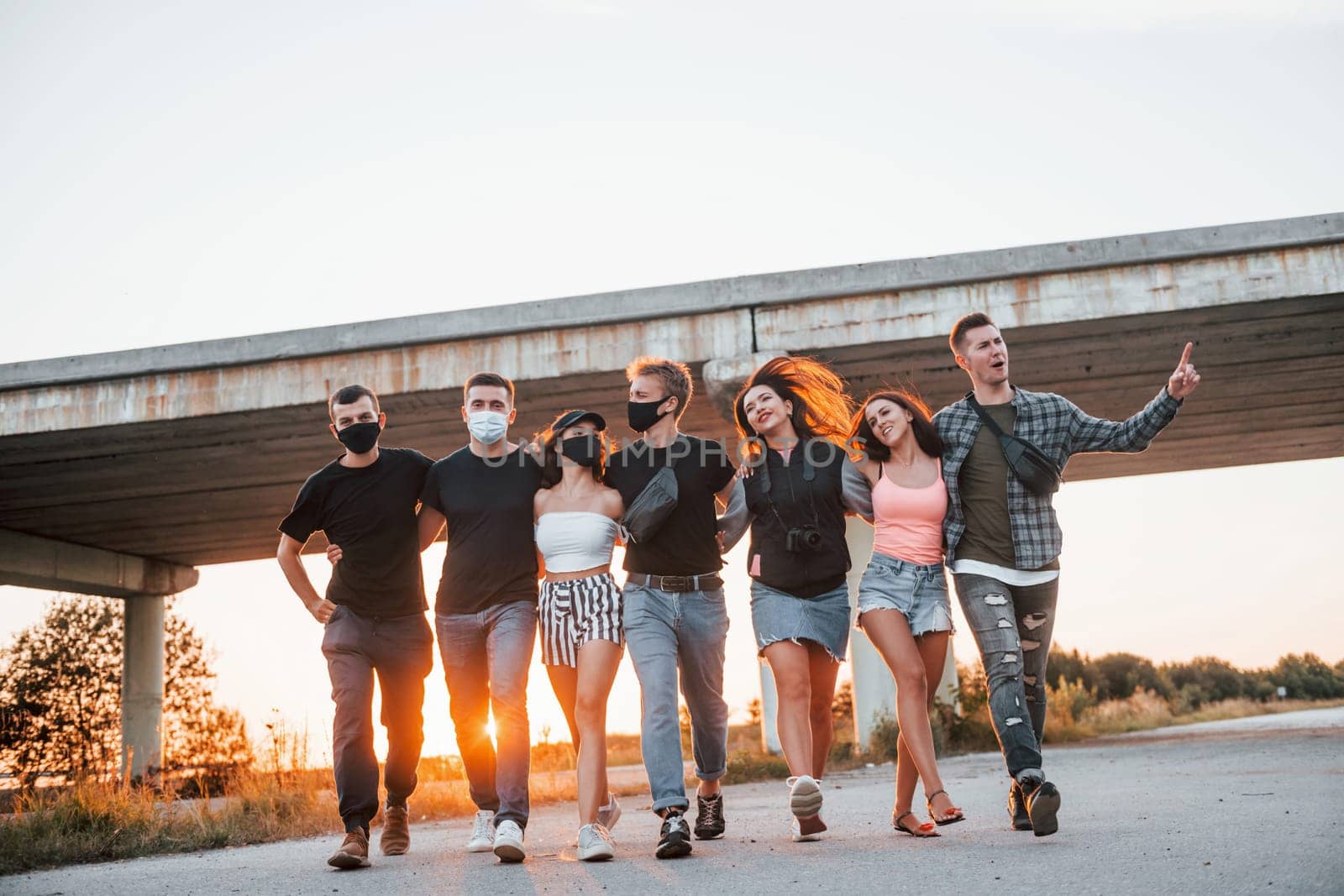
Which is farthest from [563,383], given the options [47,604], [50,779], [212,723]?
[47,604]

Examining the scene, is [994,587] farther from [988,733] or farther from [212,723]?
[212,723]

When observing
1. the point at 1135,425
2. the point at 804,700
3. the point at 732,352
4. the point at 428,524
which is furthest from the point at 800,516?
the point at 732,352

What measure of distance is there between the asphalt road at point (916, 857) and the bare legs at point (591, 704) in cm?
31

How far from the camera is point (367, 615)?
567cm

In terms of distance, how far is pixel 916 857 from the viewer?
4402mm

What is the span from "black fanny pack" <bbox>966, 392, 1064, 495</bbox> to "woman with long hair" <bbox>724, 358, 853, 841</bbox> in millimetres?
751

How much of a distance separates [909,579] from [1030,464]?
2.42ft

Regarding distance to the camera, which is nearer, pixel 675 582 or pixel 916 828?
pixel 916 828

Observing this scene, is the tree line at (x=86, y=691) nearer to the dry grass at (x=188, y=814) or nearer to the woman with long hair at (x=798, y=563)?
the dry grass at (x=188, y=814)

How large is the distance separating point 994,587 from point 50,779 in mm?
8527

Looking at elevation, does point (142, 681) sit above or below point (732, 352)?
below

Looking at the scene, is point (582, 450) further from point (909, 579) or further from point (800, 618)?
point (909, 579)

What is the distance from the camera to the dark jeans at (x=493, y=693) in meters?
5.24

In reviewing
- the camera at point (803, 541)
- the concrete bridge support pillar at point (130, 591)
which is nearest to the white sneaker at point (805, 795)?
the camera at point (803, 541)
